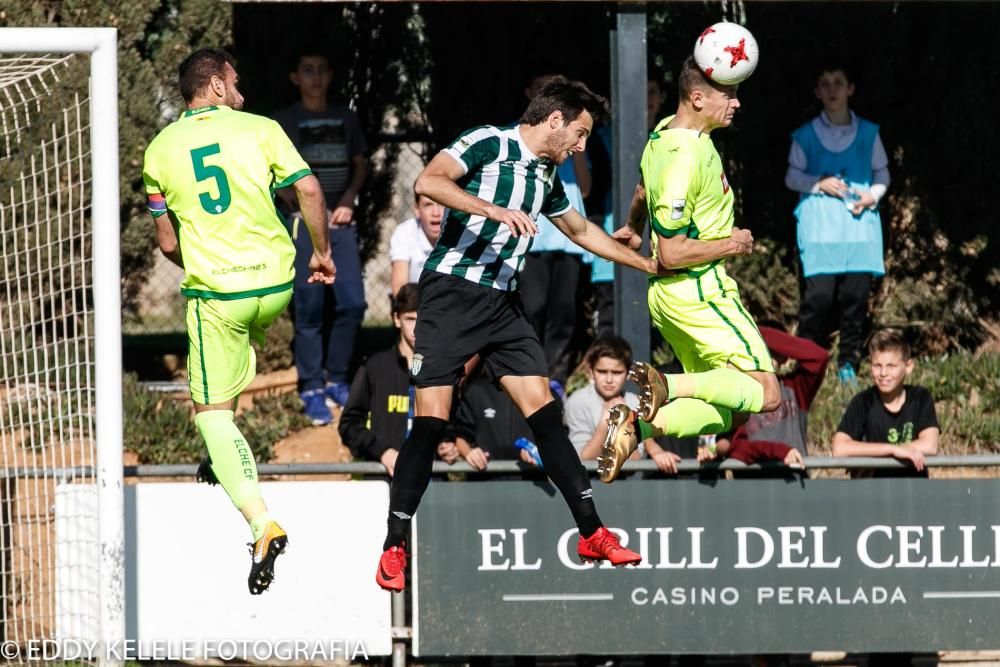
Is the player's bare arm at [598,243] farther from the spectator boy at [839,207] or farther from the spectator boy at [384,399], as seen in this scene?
the spectator boy at [839,207]

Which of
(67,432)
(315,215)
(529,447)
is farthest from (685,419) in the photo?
(67,432)

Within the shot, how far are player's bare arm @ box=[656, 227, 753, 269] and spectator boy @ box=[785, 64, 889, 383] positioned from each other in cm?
A: 379

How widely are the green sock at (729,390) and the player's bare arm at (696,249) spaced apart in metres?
0.50

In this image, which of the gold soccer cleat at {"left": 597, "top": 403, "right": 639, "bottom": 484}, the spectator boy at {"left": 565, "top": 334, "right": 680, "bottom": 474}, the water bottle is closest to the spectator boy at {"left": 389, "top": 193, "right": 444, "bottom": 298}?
the spectator boy at {"left": 565, "top": 334, "right": 680, "bottom": 474}

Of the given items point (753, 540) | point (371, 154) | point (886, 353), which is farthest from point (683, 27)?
point (753, 540)

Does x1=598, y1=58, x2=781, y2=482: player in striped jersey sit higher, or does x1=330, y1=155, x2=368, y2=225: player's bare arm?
x1=330, y1=155, x2=368, y2=225: player's bare arm

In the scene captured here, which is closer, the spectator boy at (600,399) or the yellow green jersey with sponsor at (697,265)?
the yellow green jersey with sponsor at (697,265)

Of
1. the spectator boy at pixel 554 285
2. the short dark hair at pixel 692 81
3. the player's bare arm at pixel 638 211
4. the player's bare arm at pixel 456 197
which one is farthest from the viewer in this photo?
the spectator boy at pixel 554 285

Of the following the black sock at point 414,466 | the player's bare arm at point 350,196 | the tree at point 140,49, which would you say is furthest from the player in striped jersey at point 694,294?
the tree at point 140,49

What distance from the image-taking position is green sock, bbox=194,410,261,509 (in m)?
7.37

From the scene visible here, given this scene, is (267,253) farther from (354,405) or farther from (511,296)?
(354,405)

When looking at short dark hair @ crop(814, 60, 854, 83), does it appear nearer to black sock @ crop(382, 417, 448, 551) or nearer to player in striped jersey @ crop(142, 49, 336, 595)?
black sock @ crop(382, 417, 448, 551)

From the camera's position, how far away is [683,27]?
40.5 feet

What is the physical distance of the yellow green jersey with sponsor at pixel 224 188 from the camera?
720 cm
